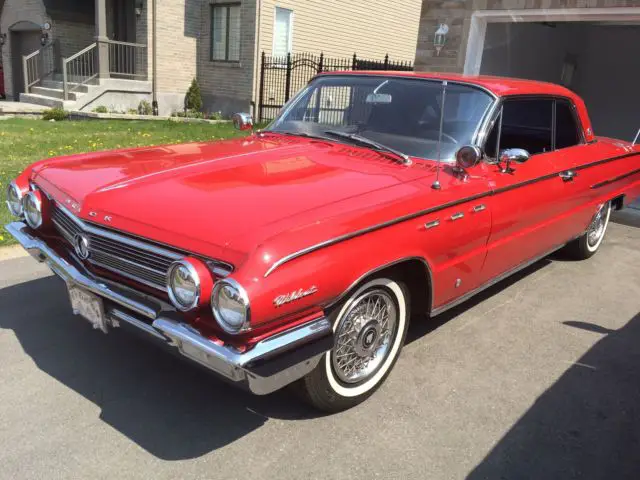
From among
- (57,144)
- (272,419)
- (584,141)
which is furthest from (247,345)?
(57,144)

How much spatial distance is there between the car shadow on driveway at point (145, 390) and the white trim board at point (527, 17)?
26.1ft

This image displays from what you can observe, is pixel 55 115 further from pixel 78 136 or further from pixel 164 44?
pixel 164 44

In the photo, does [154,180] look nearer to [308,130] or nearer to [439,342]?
[308,130]

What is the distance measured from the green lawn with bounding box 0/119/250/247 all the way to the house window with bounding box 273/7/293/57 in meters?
3.14

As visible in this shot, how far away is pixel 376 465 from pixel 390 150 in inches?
76.0

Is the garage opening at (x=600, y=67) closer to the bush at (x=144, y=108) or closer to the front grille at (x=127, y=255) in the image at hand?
the bush at (x=144, y=108)

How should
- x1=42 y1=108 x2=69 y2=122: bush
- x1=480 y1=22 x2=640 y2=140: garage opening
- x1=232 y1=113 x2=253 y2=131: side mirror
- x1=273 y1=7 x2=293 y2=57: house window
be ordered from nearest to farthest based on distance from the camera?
1. x1=232 y1=113 x2=253 y2=131: side mirror
2. x1=480 y1=22 x2=640 y2=140: garage opening
3. x1=42 y1=108 x2=69 y2=122: bush
4. x1=273 y1=7 x2=293 y2=57: house window

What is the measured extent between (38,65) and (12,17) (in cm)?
246

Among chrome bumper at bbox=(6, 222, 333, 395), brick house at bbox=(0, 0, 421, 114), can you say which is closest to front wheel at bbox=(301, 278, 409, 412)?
chrome bumper at bbox=(6, 222, 333, 395)

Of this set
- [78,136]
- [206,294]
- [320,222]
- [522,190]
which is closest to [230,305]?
[206,294]

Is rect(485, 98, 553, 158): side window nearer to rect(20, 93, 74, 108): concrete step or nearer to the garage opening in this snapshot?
the garage opening

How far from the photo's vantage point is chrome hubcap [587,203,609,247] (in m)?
5.60

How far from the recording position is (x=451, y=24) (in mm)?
10117

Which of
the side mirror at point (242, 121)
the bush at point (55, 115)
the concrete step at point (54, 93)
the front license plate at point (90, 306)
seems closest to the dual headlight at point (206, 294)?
the front license plate at point (90, 306)
